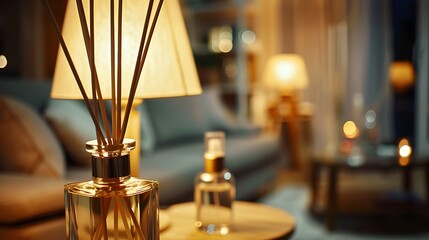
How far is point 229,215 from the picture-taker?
131 cm

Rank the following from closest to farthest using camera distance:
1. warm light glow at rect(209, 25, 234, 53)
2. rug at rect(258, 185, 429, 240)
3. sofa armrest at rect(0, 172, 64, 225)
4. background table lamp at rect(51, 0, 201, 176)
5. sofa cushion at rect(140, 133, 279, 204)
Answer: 1. background table lamp at rect(51, 0, 201, 176)
2. sofa armrest at rect(0, 172, 64, 225)
3. sofa cushion at rect(140, 133, 279, 204)
4. rug at rect(258, 185, 429, 240)
5. warm light glow at rect(209, 25, 234, 53)

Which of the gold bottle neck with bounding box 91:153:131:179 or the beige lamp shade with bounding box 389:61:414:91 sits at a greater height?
the beige lamp shade with bounding box 389:61:414:91

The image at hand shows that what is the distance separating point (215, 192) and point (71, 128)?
2.92 feet

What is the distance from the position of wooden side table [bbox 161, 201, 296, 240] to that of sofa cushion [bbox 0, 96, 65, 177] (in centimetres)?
50

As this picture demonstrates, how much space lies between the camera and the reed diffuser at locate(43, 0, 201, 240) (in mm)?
836

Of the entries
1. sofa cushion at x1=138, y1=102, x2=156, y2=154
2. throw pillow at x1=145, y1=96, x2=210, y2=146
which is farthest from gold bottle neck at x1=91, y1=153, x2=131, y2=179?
throw pillow at x1=145, y1=96, x2=210, y2=146

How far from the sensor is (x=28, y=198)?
143 cm

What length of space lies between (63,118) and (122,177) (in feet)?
3.93

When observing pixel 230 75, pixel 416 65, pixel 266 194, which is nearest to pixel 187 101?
pixel 266 194

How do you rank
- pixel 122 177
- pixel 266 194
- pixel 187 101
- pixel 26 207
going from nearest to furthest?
pixel 122 177
pixel 26 207
pixel 187 101
pixel 266 194

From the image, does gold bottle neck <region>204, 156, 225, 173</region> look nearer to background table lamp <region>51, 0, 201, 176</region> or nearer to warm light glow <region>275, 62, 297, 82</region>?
background table lamp <region>51, 0, 201, 176</region>

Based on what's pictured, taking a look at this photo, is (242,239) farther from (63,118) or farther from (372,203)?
(372,203)

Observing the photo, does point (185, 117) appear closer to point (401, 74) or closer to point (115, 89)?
point (115, 89)

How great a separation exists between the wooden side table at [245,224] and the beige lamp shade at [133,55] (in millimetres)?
354
